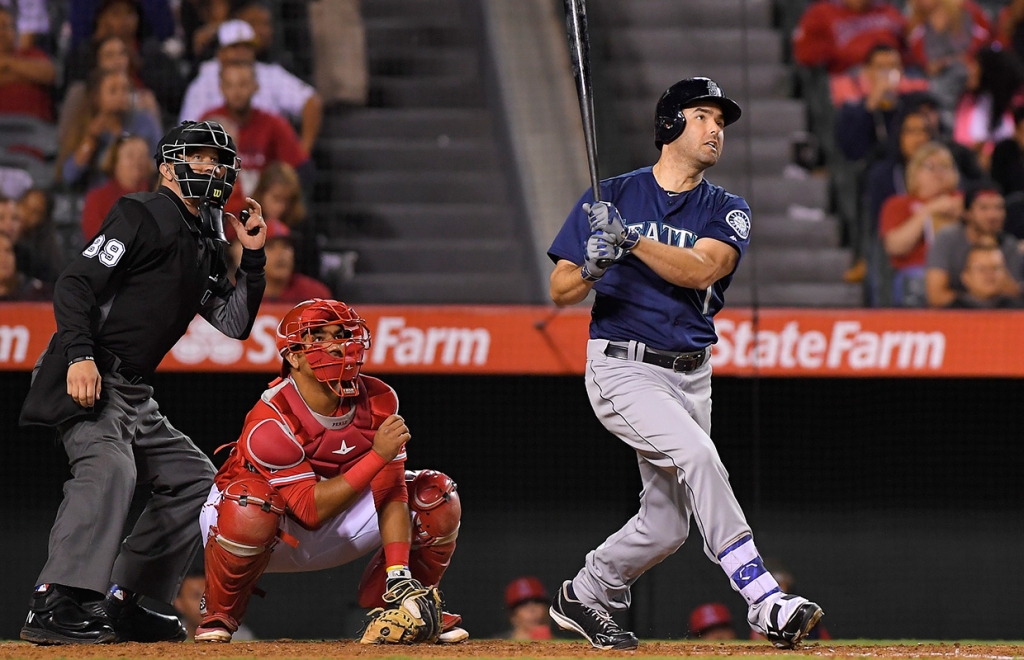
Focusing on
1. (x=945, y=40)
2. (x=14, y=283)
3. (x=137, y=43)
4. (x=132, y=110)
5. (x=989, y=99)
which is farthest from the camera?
(x=945, y=40)

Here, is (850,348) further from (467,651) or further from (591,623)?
(467,651)

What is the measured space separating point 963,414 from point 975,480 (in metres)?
0.34

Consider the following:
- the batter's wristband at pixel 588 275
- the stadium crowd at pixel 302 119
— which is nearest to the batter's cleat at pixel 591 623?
the batter's wristband at pixel 588 275

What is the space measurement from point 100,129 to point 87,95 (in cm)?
26

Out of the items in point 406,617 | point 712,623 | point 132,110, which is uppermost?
point 132,110

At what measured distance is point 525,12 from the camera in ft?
25.7

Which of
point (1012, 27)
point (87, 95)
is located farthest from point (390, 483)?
point (1012, 27)

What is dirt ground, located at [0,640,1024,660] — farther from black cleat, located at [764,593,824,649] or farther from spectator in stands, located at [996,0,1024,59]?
spectator in stands, located at [996,0,1024,59]

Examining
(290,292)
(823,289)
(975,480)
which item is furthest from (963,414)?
(290,292)

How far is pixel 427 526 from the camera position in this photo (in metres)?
3.79

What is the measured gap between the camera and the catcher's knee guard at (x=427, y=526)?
378cm

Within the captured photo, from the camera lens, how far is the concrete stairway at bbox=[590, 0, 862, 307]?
22.7 feet

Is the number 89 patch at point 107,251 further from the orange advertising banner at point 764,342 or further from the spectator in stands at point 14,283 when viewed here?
the spectator in stands at point 14,283

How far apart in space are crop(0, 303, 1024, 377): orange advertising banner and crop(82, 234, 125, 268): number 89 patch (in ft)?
6.87
